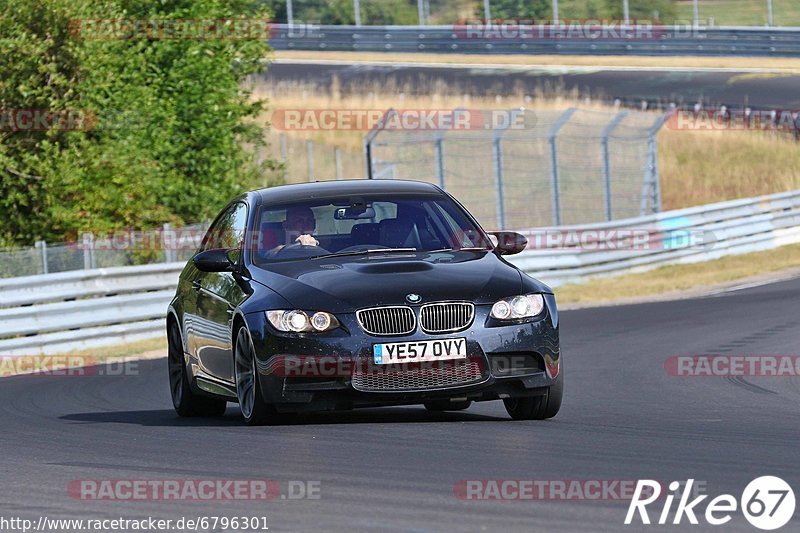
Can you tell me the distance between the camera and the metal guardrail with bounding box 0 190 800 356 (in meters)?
19.2

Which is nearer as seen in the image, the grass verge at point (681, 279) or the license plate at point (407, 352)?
the license plate at point (407, 352)

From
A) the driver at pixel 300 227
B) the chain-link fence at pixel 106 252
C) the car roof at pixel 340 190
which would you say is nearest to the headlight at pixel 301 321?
the driver at pixel 300 227

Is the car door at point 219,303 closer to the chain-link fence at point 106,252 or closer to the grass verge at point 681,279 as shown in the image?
the chain-link fence at point 106,252

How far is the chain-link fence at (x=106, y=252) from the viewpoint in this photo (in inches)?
794

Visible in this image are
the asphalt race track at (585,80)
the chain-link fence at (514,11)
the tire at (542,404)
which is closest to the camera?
the tire at (542,404)

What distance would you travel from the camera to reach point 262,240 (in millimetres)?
10094

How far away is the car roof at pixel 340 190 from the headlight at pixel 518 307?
1.60 meters

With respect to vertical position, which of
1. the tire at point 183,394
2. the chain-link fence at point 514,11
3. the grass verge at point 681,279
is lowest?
the grass verge at point 681,279

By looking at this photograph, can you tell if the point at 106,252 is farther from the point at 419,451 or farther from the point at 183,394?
the point at 419,451

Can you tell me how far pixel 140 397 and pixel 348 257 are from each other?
14.2 feet

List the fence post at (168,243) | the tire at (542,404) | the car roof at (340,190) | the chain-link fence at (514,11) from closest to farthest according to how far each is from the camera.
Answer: the tire at (542,404) < the car roof at (340,190) < the fence post at (168,243) < the chain-link fence at (514,11)

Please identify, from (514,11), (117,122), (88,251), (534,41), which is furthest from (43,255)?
(514,11)

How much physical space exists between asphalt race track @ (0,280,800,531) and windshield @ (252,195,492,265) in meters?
1.06

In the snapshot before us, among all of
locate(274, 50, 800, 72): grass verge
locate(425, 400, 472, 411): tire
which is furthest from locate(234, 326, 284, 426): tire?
locate(274, 50, 800, 72): grass verge
